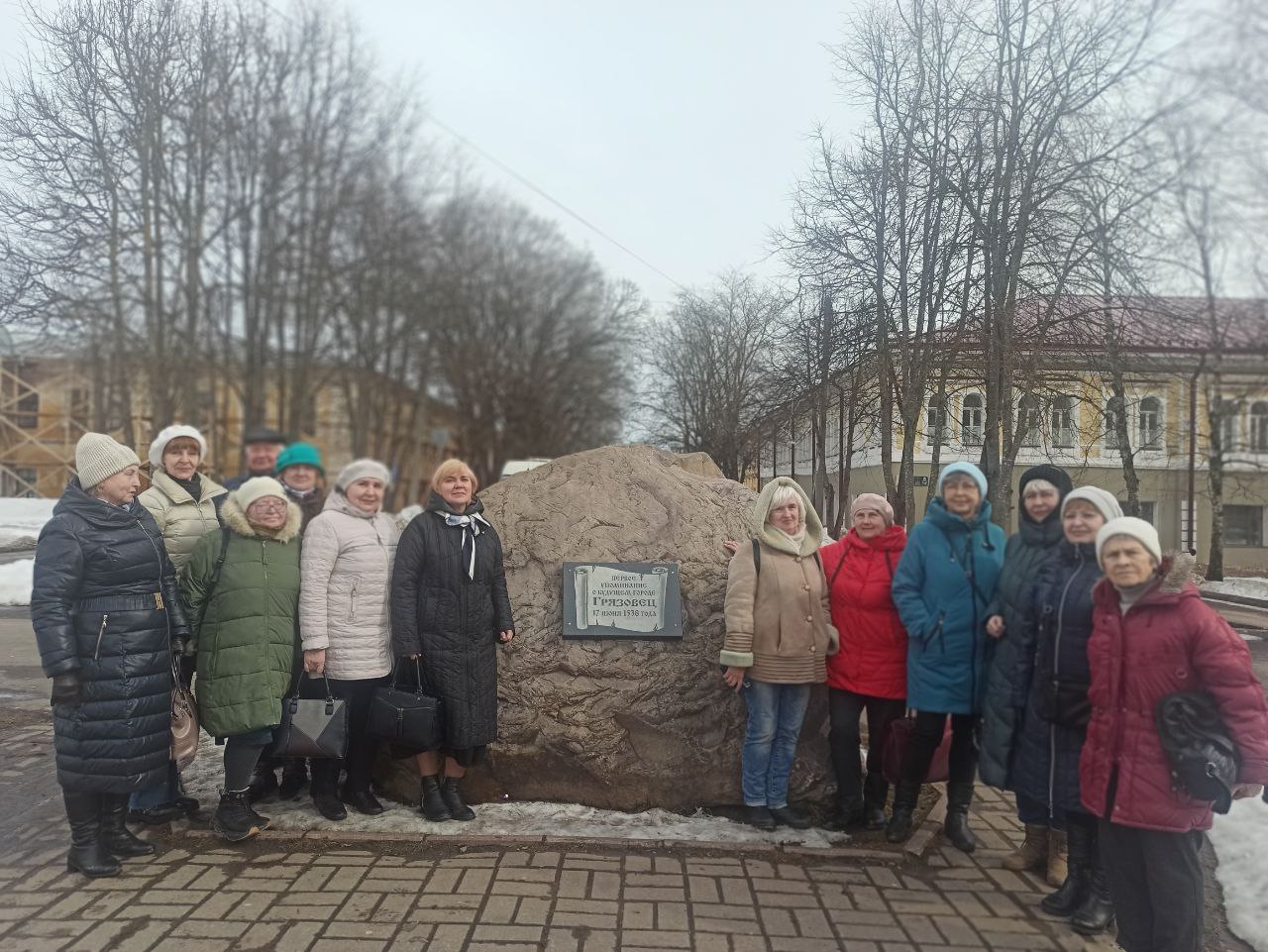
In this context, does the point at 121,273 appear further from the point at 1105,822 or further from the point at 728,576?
the point at 1105,822

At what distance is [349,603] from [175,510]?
3.61 feet

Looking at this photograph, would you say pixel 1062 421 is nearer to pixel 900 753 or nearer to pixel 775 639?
pixel 775 639

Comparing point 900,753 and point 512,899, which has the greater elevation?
point 900,753

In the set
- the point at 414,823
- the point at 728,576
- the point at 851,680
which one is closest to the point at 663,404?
the point at 728,576

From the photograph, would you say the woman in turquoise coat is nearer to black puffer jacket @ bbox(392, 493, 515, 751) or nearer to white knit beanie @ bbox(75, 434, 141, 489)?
black puffer jacket @ bbox(392, 493, 515, 751)

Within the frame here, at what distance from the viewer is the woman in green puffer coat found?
4.15 meters

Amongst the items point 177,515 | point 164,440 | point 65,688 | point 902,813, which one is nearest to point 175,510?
point 177,515

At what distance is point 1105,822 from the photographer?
3.13 metres

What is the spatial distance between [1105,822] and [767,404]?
94.3 inches

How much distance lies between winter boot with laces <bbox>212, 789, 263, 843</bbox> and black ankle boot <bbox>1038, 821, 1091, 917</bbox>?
352 centimetres

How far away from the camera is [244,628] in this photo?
4.18 meters

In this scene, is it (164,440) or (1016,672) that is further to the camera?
(164,440)

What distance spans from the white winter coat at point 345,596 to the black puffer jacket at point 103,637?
0.65 meters

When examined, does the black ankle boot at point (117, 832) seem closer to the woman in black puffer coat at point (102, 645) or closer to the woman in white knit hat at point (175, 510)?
the woman in black puffer coat at point (102, 645)
